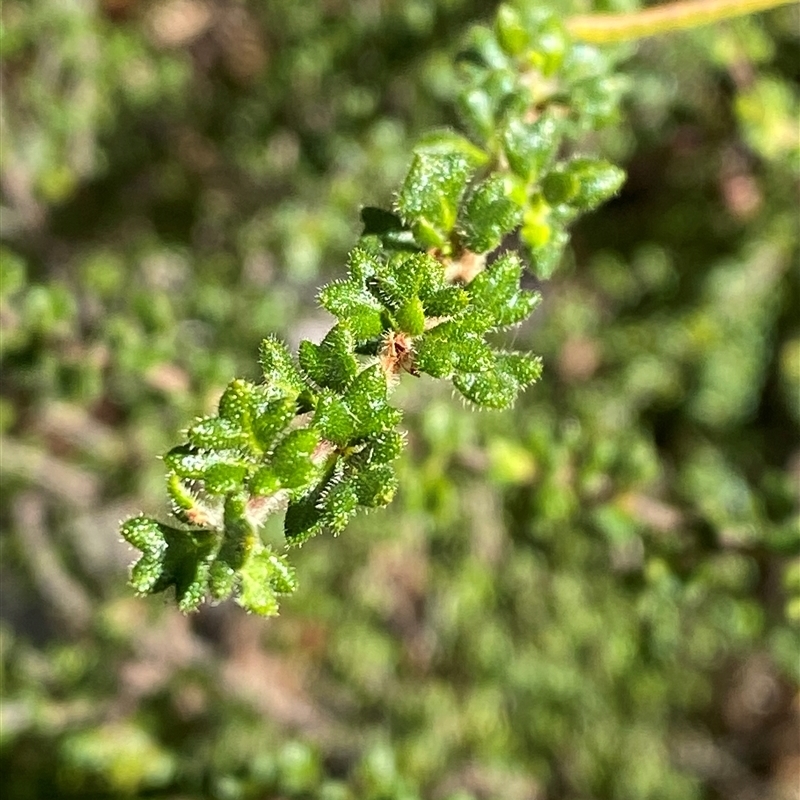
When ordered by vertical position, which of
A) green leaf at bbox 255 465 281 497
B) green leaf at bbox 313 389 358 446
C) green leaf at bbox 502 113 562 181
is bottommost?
green leaf at bbox 255 465 281 497

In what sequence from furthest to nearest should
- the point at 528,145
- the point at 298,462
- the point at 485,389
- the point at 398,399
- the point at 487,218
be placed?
the point at 398,399, the point at 528,145, the point at 487,218, the point at 485,389, the point at 298,462

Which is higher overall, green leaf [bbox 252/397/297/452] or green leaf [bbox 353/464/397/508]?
green leaf [bbox 252/397/297/452]

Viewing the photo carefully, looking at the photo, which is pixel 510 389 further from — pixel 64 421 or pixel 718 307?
pixel 718 307

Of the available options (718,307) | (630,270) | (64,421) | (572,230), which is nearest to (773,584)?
(718,307)

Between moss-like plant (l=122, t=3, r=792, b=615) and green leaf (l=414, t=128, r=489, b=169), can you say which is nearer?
moss-like plant (l=122, t=3, r=792, b=615)

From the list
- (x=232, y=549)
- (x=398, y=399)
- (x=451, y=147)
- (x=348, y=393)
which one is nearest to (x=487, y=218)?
(x=451, y=147)

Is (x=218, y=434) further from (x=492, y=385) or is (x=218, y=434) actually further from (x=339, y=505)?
(x=492, y=385)

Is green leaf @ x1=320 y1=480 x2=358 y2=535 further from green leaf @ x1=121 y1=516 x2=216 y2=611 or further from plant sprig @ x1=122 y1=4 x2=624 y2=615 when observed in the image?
green leaf @ x1=121 y1=516 x2=216 y2=611

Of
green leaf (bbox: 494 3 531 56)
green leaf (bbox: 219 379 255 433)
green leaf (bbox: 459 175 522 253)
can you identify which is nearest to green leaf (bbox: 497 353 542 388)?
green leaf (bbox: 459 175 522 253)
